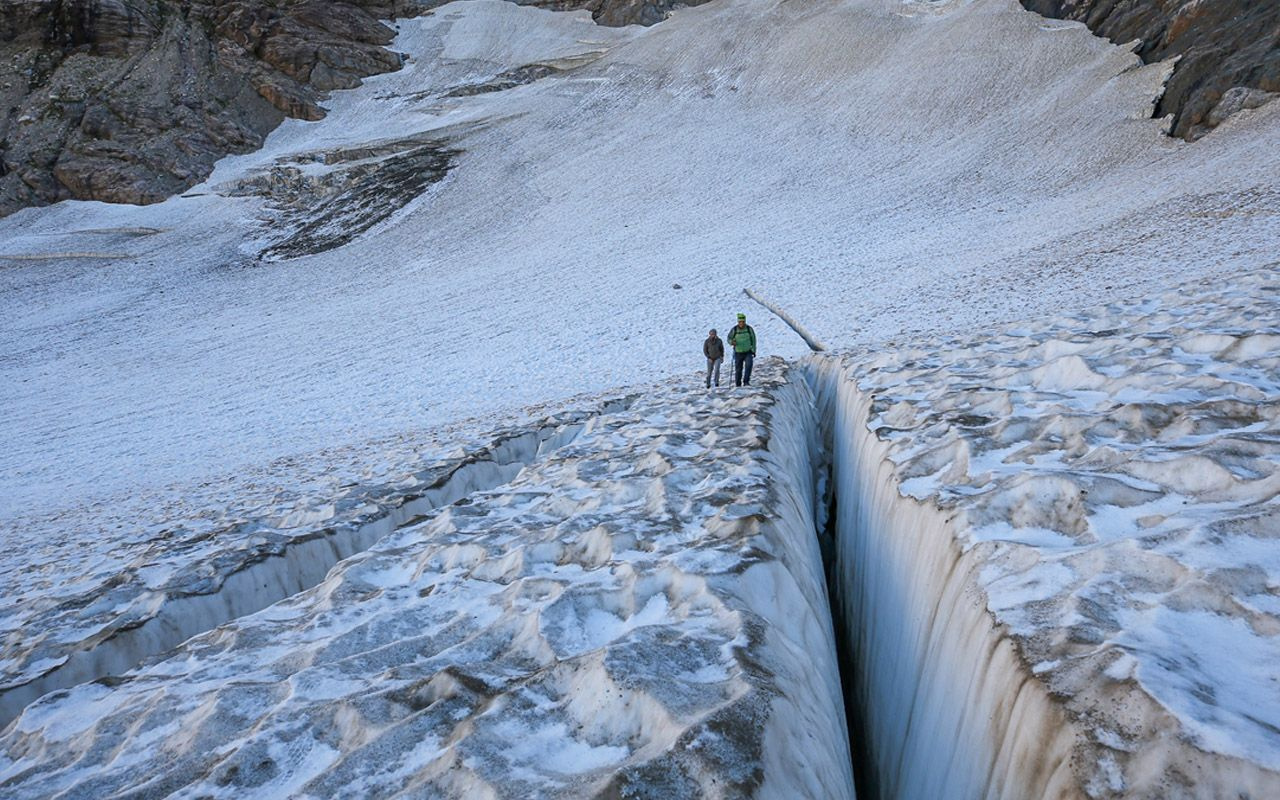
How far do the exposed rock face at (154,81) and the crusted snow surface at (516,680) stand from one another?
140 ft

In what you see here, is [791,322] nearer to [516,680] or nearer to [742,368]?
[742,368]

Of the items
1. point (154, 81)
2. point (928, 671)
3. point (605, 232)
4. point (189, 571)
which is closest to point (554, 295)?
point (605, 232)

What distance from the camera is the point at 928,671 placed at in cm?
285

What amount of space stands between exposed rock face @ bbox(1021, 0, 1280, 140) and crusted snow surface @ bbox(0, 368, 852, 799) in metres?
27.8

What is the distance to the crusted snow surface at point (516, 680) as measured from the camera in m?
2.08

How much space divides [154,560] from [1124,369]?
7.17m

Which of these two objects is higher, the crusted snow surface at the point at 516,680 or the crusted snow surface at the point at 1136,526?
the crusted snow surface at the point at 1136,526

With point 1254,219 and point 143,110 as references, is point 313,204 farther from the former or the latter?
point 1254,219

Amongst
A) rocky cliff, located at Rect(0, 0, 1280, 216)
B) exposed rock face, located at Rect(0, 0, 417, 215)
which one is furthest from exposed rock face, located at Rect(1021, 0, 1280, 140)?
exposed rock face, located at Rect(0, 0, 417, 215)

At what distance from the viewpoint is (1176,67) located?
2586cm

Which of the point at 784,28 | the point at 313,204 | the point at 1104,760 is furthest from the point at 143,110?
the point at 1104,760

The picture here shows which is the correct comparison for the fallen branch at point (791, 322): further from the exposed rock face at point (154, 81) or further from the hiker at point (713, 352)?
the exposed rock face at point (154, 81)

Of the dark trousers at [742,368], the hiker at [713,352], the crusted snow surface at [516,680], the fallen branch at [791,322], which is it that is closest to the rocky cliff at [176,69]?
the fallen branch at [791,322]

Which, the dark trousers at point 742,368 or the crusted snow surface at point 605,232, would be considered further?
the crusted snow surface at point 605,232
